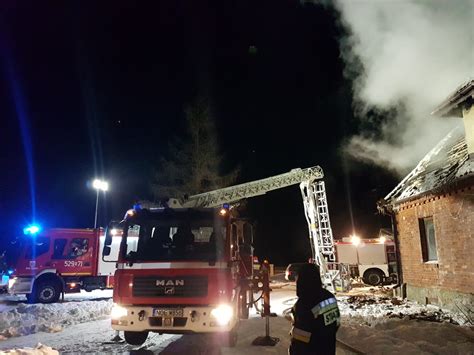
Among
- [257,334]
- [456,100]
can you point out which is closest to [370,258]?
[456,100]

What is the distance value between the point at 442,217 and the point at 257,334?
18.8 feet

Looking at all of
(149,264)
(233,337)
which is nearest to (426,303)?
(233,337)

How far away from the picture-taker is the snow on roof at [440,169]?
9422 millimetres

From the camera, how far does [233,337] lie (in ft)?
21.9

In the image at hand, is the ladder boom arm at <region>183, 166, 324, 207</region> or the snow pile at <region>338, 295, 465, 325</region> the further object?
the ladder boom arm at <region>183, 166, 324, 207</region>

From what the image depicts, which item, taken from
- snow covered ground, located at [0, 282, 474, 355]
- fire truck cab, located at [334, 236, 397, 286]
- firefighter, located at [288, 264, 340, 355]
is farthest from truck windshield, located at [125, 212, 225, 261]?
fire truck cab, located at [334, 236, 397, 286]

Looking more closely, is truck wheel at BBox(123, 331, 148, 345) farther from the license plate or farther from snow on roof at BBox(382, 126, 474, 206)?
snow on roof at BBox(382, 126, 474, 206)

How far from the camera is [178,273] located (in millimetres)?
6246

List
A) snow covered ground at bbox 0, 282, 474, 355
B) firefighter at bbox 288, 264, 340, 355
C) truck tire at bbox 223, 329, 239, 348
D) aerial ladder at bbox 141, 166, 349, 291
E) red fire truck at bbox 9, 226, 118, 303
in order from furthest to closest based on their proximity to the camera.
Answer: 1. aerial ladder at bbox 141, 166, 349, 291
2. red fire truck at bbox 9, 226, 118, 303
3. truck tire at bbox 223, 329, 239, 348
4. snow covered ground at bbox 0, 282, 474, 355
5. firefighter at bbox 288, 264, 340, 355

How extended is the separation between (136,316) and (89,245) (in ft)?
30.5

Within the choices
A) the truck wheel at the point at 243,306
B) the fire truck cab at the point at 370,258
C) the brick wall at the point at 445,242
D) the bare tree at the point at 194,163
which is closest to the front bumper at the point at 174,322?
the truck wheel at the point at 243,306

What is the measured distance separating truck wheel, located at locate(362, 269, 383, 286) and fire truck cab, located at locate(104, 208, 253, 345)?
1433 cm

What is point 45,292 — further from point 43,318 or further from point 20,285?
point 43,318

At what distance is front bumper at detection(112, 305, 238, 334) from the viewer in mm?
5992
